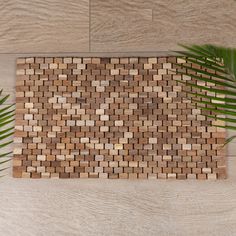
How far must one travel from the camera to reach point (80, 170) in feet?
4.27

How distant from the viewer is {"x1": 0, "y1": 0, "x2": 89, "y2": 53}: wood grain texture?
134 cm

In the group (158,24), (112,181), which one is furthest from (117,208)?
(158,24)

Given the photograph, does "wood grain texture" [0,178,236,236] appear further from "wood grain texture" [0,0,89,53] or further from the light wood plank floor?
"wood grain texture" [0,0,89,53]

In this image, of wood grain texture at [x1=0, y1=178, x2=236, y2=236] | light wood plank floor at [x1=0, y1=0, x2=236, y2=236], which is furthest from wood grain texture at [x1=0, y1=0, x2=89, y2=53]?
wood grain texture at [x1=0, y1=178, x2=236, y2=236]

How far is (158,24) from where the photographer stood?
131 centimetres

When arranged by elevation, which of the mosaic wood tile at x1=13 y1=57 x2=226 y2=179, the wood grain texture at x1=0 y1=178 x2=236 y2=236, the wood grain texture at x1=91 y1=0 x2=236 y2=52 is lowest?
the wood grain texture at x1=0 y1=178 x2=236 y2=236

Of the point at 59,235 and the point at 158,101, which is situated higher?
the point at 158,101

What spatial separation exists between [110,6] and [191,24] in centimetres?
27

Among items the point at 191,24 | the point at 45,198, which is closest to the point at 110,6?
the point at 191,24

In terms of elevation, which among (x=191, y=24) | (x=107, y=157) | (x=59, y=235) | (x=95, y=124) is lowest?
(x=59, y=235)

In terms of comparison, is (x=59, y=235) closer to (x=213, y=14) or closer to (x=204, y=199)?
(x=204, y=199)

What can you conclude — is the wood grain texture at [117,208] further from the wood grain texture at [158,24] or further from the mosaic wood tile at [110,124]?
the wood grain texture at [158,24]

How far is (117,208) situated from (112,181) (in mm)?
88

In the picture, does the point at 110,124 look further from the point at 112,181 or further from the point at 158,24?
the point at 158,24
